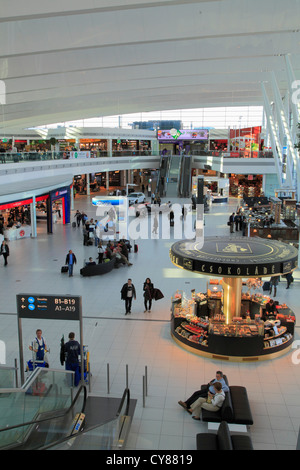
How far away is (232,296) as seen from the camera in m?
10.5

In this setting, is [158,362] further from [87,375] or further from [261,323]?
[261,323]

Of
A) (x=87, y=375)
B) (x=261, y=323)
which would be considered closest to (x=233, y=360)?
(x=261, y=323)

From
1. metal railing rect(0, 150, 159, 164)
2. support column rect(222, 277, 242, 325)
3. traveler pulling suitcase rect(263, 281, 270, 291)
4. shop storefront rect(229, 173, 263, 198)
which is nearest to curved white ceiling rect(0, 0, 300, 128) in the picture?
metal railing rect(0, 150, 159, 164)

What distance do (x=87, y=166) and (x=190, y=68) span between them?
41.5 ft

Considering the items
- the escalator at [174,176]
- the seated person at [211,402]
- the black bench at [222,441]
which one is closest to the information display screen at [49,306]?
the seated person at [211,402]

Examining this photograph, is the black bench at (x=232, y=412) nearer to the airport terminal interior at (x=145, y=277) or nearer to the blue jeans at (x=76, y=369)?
the airport terminal interior at (x=145, y=277)

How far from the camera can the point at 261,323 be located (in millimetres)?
9875

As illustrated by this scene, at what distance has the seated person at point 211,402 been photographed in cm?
729

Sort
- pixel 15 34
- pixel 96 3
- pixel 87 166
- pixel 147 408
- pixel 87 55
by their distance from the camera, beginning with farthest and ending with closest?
1. pixel 87 166
2. pixel 87 55
3. pixel 15 34
4. pixel 96 3
5. pixel 147 408

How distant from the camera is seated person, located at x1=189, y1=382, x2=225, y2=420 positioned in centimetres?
729

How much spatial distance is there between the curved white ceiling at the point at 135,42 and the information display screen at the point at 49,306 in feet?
29.9

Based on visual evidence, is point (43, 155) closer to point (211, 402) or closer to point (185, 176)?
point (185, 176)

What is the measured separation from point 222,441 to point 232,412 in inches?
51.2

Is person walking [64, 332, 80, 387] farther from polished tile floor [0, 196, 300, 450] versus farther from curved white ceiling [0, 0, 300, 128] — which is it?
curved white ceiling [0, 0, 300, 128]
